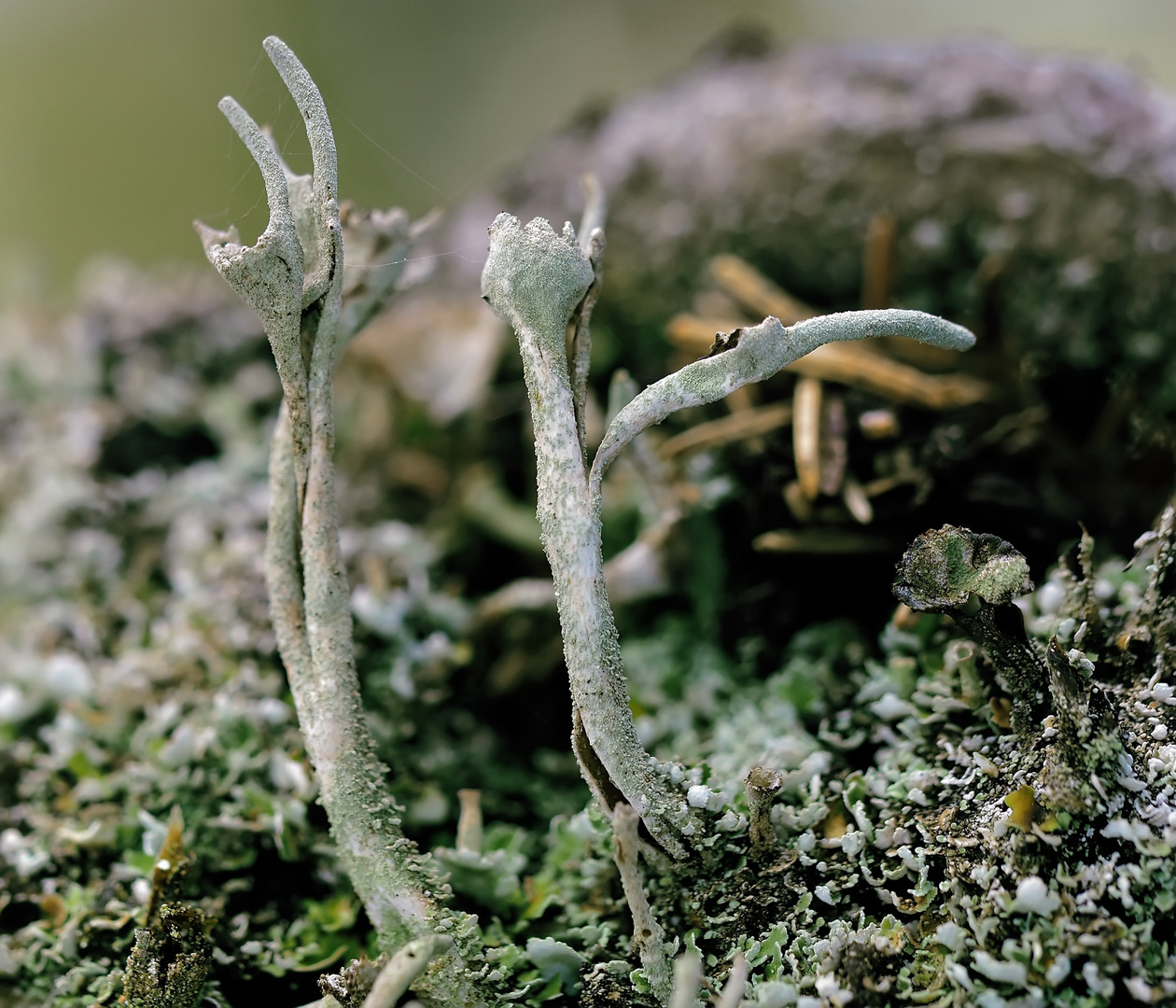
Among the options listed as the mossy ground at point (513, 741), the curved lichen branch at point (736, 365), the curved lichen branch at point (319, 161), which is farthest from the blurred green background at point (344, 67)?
the curved lichen branch at point (736, 365)

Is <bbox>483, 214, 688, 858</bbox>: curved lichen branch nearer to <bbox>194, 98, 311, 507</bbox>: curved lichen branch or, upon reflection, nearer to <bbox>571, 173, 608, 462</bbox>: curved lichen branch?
<bbox>571, 173, 608, 462</bbox>: curved lichen branch

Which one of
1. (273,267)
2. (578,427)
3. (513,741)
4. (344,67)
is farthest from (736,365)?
(344,67)

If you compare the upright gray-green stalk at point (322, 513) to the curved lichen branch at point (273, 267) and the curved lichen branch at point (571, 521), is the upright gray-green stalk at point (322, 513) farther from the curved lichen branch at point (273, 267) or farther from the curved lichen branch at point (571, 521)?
the curved lichen branch at point (571, 521)

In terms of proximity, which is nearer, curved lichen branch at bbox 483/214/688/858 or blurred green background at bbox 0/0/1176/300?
curved lichen branch at bbox 483/214/688/858

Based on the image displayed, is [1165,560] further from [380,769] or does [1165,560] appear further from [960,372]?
[380,769]

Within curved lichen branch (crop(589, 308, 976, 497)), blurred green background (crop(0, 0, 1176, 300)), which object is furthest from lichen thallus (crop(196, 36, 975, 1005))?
blurred green background (crop(0, 0, 1176, 300))

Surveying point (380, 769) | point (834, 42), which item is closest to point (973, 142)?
point (834, 42)

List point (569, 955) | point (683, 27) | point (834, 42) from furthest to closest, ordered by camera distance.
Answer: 1. point (683, 27)
2. point (834, 42)
3. point (569, 955)
